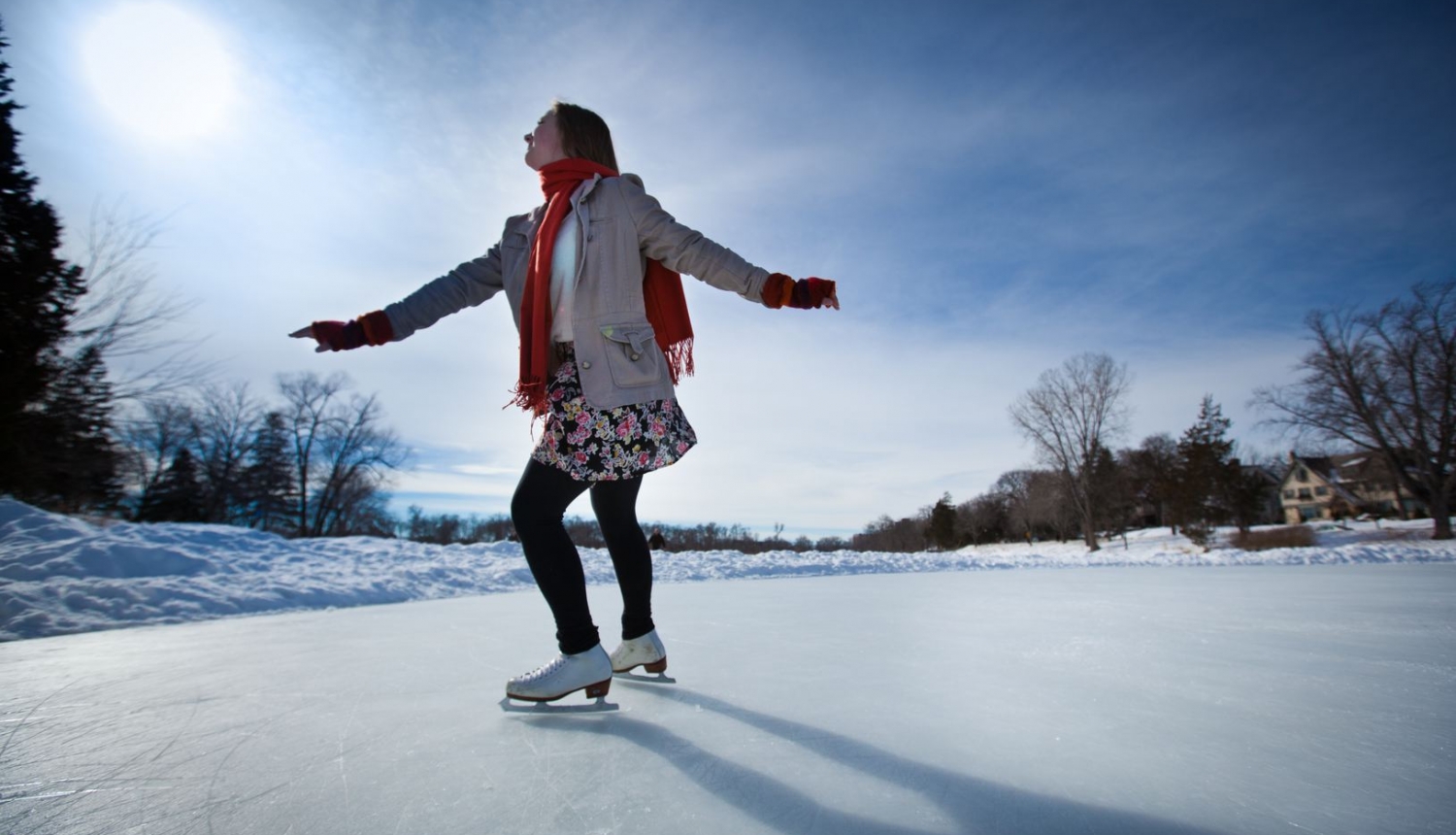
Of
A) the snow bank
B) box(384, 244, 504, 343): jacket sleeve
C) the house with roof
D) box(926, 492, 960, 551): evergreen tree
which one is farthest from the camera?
box(926, 492, 960, 551): evergreen tree

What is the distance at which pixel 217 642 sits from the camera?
2855 millimetres

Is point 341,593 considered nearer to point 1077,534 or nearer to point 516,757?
point 516,757

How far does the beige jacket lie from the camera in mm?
1606

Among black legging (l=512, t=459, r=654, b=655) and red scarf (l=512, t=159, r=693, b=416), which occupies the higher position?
red scarf (l=512, t=159, r=693, b=416)

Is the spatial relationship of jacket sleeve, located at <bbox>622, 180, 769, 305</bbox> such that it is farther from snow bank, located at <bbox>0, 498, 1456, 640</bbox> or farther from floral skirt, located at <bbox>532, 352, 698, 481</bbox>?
snow bank, located at <bbox>0, 498, 1456, 640</bbox>

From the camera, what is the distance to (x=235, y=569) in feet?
20.0

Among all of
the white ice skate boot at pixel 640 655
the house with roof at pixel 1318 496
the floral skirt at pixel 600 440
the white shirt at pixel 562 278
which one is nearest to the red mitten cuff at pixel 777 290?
the floral skirt at pixel 600 440

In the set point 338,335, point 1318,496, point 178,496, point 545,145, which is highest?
point 178,496

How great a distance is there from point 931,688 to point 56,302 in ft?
42.0

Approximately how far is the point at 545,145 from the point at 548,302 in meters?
0.59

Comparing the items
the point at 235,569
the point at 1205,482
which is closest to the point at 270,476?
the point at 235,569

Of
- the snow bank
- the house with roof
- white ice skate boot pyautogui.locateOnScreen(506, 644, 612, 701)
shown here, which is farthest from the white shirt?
the house with roof

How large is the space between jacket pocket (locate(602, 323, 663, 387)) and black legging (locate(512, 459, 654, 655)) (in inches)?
11.2

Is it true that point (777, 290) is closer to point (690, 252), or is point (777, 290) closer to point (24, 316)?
point (690, 252)
